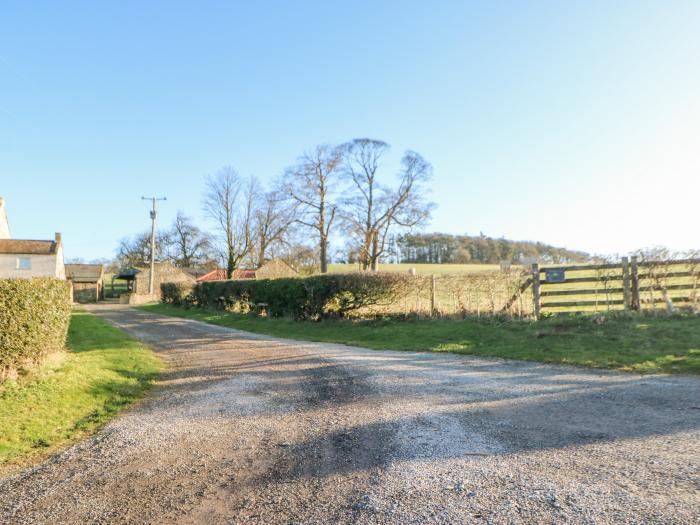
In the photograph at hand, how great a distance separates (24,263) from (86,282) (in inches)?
504

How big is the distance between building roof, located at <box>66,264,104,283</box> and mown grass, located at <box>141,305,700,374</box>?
2007 inches

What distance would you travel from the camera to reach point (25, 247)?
139 feet

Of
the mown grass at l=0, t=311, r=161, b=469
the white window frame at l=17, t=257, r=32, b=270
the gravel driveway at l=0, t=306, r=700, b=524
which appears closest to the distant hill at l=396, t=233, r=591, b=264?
the white window frame at l=17, t=257, r=32, b=270

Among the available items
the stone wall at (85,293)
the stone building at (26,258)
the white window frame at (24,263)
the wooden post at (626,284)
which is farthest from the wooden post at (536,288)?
the stone wall at (85,293)

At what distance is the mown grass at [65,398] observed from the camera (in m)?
5.04

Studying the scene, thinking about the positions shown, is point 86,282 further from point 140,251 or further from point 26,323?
point 26,323

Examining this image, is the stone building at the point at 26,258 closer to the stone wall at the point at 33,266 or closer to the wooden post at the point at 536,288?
the stone wall at the point at 33,266

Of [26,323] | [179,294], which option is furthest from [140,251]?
[26,323]

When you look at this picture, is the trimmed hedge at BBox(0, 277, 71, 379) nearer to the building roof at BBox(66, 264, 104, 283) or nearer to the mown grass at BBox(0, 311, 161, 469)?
the mown grass at BBox(0, 311, 161, 469)

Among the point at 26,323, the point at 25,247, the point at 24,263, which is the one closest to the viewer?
the point at 26,323

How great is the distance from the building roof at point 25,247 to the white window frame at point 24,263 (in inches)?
23.3

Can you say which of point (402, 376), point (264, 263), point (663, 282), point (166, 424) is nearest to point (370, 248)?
point (264, 263)

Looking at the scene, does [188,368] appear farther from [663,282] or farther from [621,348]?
[663,282]

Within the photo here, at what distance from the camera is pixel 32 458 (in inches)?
179
